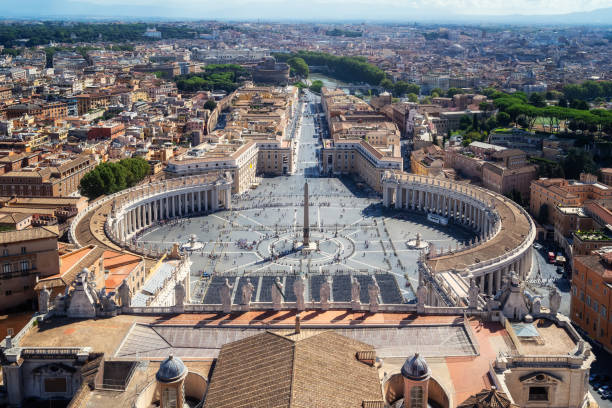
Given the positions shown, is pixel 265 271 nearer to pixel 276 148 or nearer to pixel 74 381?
pixel 74 381

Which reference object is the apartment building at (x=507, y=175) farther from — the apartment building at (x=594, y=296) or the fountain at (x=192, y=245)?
the fountain at (x=192, y=245)

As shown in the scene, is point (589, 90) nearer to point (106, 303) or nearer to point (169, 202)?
point (169, 202)

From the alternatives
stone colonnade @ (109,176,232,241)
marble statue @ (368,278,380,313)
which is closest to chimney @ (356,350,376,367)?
marble statue @ (368,278,380,313)

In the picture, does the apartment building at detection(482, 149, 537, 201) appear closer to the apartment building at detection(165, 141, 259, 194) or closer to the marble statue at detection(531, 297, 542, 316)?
the apartment building at detection(165, 141, 259, 194)

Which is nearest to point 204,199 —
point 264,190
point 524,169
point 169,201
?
point 169,201

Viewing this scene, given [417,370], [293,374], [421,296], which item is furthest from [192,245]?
[417,370]
